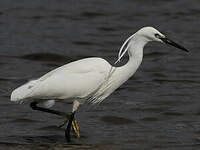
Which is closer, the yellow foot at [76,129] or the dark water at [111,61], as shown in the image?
the yellow foot at [76,129]

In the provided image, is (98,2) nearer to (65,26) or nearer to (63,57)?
(65,26)

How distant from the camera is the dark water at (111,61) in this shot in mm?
10047

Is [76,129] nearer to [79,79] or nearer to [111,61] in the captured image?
[79,79]

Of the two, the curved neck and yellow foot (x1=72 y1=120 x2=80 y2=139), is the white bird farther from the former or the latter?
yellow foot (x1=72 y1=120 x2=80 y2=139)

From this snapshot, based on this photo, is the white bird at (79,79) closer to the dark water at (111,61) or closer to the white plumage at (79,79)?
the white plumage at (79,79)

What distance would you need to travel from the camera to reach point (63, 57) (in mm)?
14820

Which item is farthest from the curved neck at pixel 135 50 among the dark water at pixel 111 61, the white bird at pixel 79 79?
the dark water at pixel 111 61

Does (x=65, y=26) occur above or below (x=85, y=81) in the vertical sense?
below

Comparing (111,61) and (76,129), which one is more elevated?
(76,129)

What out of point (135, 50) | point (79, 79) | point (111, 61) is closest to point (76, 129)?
point (79, 79)

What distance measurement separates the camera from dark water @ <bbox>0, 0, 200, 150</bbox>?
33.0 ft

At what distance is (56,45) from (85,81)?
6.34 metres

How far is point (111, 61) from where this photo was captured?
1452cm

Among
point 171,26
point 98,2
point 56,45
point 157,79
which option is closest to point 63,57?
point 56,45
